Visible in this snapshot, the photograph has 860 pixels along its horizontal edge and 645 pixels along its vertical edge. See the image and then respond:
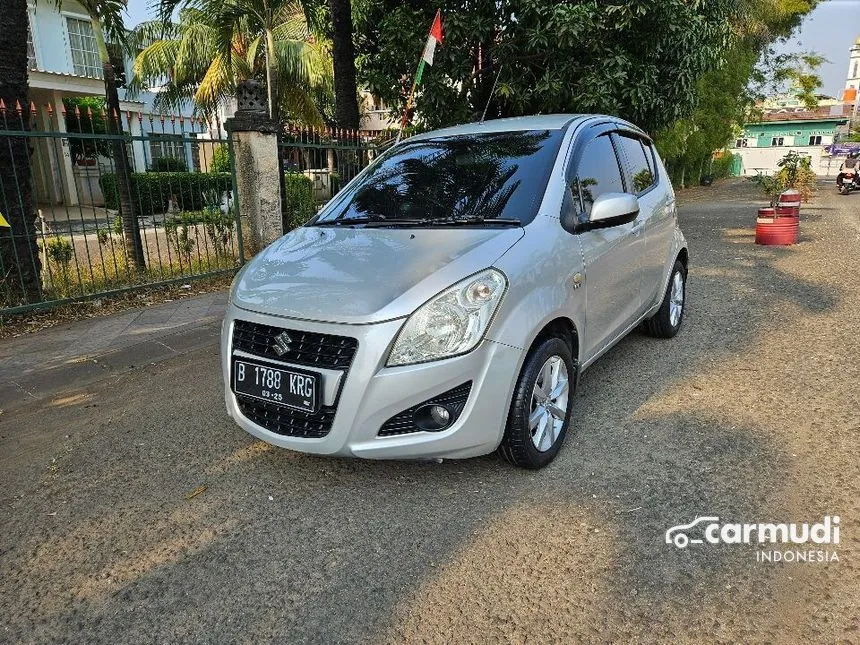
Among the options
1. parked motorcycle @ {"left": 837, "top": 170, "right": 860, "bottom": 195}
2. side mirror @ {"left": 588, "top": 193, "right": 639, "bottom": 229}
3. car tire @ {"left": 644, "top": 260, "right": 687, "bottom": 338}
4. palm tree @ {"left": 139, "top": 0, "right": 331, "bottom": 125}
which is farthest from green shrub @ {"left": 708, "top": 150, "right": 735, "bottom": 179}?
side mirror @ {"left": 588, "top": 193, "right": 639, "bottom": 229}

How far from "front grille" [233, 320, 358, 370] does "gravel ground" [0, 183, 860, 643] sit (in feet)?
2.28

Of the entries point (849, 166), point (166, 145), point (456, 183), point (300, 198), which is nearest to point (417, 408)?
point (456, 183)

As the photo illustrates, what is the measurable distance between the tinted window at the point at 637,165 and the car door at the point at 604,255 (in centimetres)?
21

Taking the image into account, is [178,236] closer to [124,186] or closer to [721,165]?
[124,186]

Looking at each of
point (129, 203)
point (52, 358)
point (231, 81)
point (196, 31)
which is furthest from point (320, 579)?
point (196, 31)

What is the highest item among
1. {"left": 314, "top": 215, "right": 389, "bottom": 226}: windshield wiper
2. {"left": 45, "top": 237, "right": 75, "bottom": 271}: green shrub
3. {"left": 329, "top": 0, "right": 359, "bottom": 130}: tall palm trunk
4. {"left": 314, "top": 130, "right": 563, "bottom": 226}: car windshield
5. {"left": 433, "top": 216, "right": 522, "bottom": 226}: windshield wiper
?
{"left": 329, "top": 0, "right": 359, "bottom": 130}: tall palm trunk

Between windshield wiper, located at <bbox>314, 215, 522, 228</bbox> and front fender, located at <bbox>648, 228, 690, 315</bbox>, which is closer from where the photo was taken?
windshield wiper, located at <bbox>314, 215, 522, 228</bbox>

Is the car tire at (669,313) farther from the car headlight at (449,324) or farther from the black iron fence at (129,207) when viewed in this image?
the black iron fence at (129,207)

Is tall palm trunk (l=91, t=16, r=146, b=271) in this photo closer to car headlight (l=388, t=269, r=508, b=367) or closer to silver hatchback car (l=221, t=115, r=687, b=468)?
silver hatchback car (l=221, t=115, r=687, b=468)

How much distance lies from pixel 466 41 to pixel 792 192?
20.3 feet

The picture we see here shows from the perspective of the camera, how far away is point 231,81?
18.9 meters

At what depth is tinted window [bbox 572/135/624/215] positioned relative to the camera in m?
3.58

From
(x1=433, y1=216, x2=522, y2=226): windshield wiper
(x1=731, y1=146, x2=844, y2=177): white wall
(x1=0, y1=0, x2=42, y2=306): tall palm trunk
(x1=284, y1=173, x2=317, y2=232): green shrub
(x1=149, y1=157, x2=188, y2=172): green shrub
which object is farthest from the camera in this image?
(x1=731, y1=146, x2=844, y2=177): white wall

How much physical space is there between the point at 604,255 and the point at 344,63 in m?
6.85
